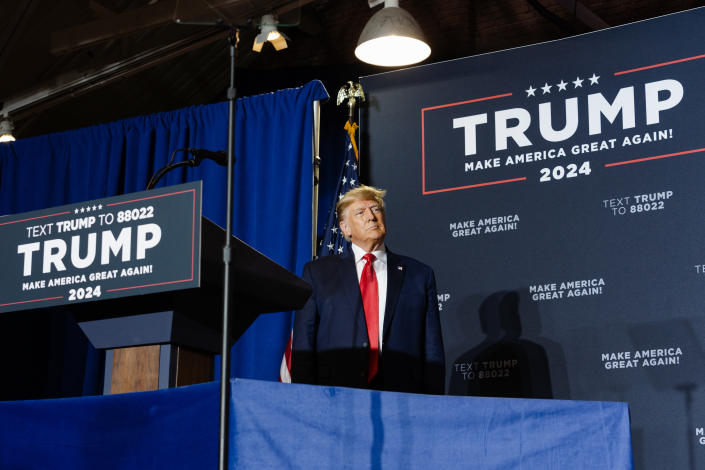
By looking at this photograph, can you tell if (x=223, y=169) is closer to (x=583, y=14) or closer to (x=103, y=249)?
(x=583, y=14)

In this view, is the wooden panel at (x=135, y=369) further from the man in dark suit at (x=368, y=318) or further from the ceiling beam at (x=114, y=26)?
the ceiling beam at (x=114, y=26)

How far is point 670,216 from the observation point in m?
3.96

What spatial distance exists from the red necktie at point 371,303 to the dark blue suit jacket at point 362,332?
0.03 metres

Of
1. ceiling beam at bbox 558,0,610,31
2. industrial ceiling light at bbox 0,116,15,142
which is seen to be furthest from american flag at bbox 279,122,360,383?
industrial ceiling light at bbox 0,116,15,142

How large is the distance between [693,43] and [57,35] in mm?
3657

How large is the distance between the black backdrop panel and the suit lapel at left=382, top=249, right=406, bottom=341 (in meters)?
1.03

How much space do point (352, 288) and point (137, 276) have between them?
1417mm

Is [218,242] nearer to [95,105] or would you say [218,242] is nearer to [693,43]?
[693,43]

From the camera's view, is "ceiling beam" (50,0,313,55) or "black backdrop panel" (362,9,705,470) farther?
"ceiling beam" (50,0,313,55)

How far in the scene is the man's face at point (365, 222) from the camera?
3.29 metres

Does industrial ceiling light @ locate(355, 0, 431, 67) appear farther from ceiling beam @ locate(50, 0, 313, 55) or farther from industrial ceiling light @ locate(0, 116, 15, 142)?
industrial ceiling light @ locate(0, 116, 15, 142)

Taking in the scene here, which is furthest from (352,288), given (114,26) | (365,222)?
(114,26)

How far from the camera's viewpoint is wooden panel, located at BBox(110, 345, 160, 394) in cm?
212

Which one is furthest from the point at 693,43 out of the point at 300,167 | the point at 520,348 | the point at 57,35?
the point at 57,35
